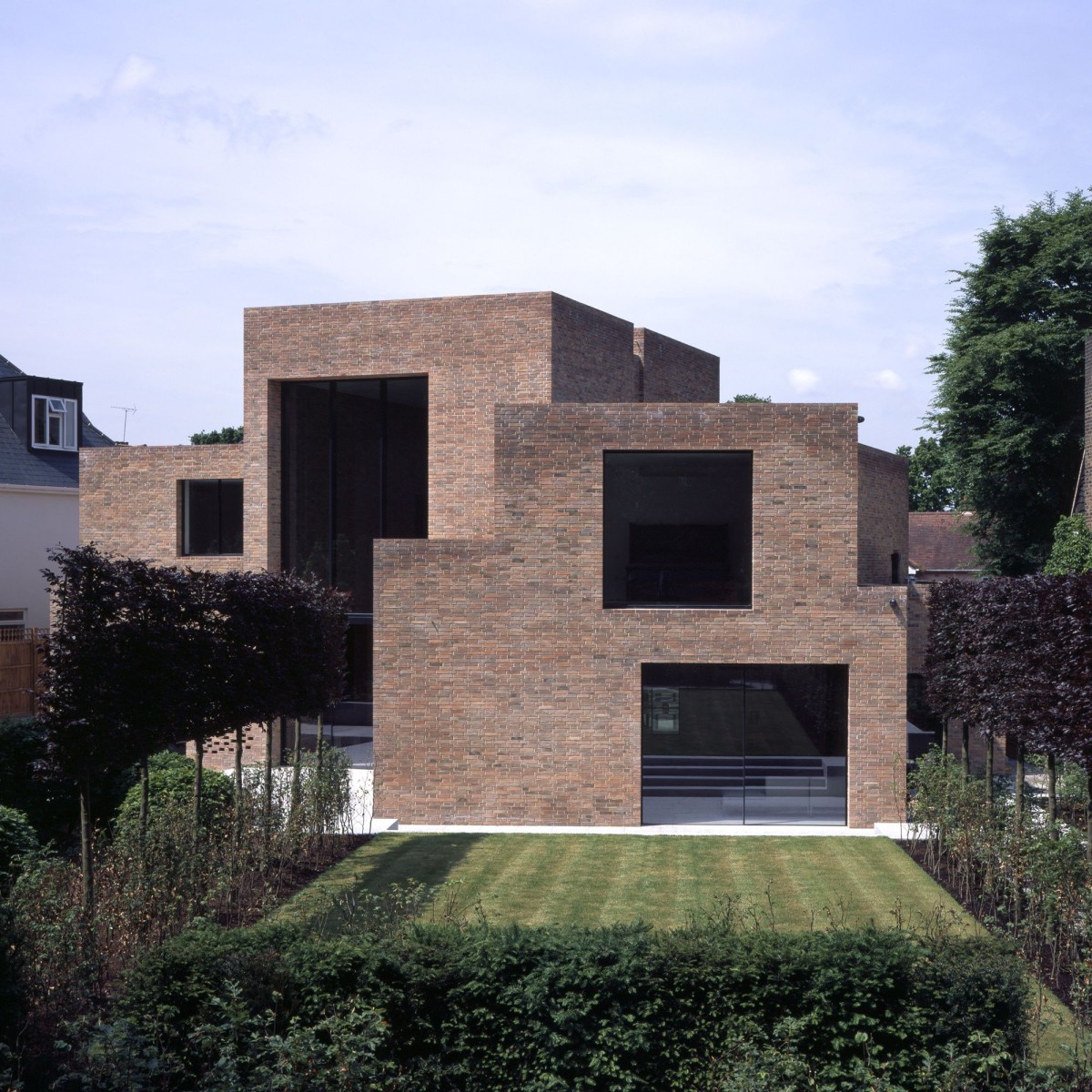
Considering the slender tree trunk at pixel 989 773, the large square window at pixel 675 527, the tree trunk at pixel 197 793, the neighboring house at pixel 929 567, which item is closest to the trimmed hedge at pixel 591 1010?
the tree trunk at pixel 197 793

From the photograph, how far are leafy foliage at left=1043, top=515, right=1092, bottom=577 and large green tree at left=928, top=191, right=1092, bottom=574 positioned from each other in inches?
379

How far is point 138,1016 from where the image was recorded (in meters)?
8.66

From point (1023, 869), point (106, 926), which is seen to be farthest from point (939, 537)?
point (106, 926)

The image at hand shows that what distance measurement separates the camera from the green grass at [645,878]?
1456 centimetres

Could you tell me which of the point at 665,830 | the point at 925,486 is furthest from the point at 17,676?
the point at 925,486

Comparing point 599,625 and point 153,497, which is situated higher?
point 153,497

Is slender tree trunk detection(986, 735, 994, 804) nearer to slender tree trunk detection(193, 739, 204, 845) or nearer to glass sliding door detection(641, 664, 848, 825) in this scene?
glass sliding door detection(641, 664, 848, 825)

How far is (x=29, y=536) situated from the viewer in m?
→ 32.5

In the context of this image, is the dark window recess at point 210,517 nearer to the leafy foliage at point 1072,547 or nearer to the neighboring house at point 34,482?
the neighboring house at point 34,482

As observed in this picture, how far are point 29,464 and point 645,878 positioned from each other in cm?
2355

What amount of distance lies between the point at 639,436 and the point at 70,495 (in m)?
20.3

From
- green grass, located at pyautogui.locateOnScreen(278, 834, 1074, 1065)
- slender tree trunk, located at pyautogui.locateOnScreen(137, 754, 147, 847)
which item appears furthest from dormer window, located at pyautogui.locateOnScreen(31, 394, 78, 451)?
slender tree trunk, located at pyautogui.locateOnScreen(137, 754, 147, 847)

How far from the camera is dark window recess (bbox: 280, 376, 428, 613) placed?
2662cm

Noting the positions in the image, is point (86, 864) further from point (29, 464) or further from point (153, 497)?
point (29, 464)
